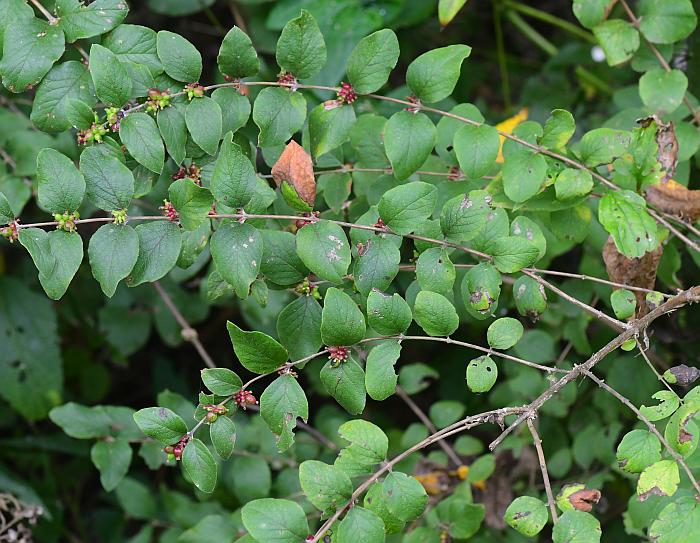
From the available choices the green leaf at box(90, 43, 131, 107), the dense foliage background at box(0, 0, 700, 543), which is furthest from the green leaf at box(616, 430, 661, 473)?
the green leaf at box(90, 43, 131, 107)

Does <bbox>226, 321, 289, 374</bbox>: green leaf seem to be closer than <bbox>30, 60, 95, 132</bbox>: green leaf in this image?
Yes

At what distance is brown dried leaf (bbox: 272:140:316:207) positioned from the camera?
1162 mm

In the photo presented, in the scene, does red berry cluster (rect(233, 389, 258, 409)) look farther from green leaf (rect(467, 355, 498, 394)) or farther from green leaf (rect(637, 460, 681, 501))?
green leaf (rect(637, 460, 681, 501))

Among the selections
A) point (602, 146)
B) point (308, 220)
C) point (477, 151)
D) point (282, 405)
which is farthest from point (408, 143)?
point (282, 405)

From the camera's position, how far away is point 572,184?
123 cm

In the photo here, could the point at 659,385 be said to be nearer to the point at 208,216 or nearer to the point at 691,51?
the point at 691,51

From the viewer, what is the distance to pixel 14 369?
1889mm

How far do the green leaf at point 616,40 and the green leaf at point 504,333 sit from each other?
1.98 ft

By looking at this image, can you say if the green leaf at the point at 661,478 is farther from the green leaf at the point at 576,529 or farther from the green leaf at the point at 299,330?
the green leaf at the point at 299,330

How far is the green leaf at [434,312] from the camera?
1055 mm

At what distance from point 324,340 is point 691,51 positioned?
110 centimetres

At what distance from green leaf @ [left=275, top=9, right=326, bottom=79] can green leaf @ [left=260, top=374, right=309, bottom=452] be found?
1.55ft

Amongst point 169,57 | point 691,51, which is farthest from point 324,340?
point 691,51

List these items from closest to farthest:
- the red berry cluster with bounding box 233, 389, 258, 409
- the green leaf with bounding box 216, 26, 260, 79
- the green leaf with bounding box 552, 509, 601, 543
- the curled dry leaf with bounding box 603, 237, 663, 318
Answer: the green leaf with bounding box 552, 509, 601, 543 → the red berry cluster with bounding box 233, 389, 258, 409 → the green leaf with bounding box 216, 26, 260, 79 → the curled dry leaf with bounding box 603, 237, 663, 318
